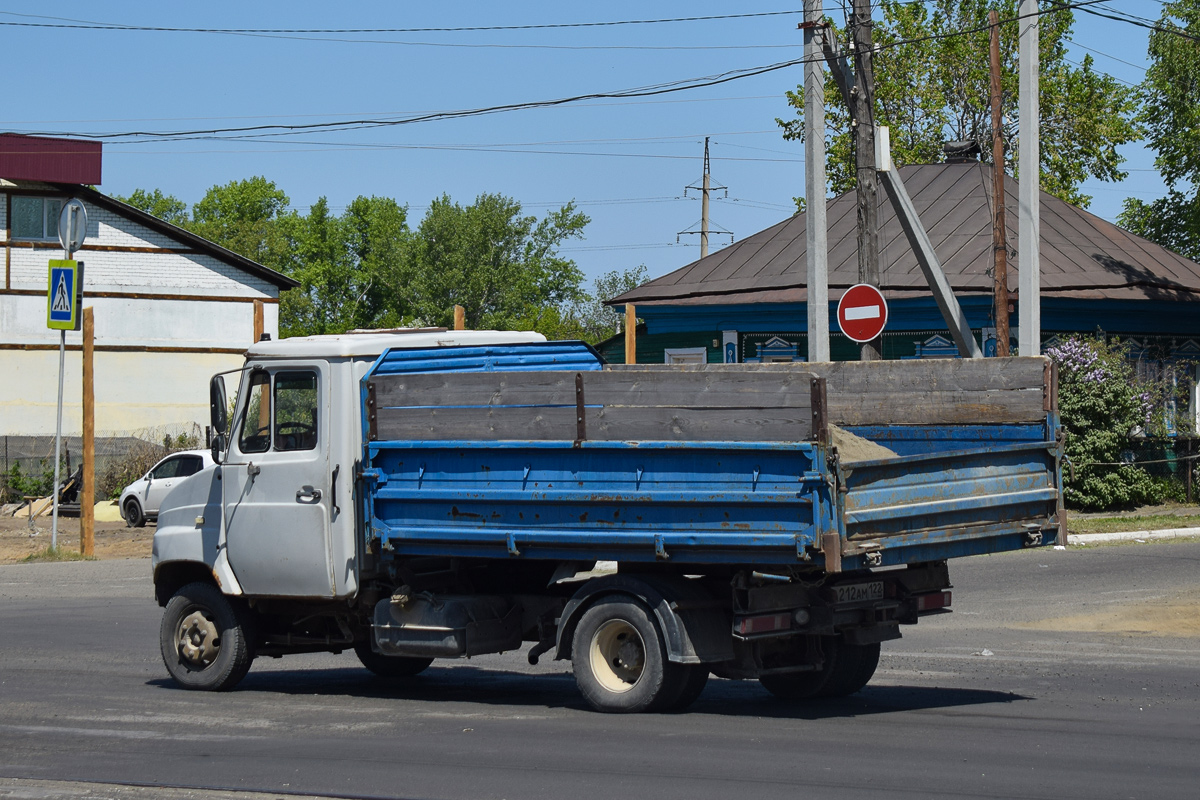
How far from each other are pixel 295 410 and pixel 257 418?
37 cm

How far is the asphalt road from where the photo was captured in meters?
6.79

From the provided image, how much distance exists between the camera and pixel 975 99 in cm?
4941

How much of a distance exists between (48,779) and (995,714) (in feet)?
18.1

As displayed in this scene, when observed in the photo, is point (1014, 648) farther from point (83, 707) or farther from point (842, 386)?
point (83, 707)

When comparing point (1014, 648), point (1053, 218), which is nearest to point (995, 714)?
point (1014, 648)

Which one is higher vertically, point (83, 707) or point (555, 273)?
point (555, 273)

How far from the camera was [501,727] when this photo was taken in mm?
Result: 8469

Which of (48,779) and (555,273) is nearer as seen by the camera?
(48,779)

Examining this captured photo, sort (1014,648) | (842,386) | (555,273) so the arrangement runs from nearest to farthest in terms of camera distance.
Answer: (842,386), (1014,648), (555,273)

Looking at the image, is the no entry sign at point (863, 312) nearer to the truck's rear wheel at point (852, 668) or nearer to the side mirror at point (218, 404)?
the truck's rear wheel at point (852, 668)

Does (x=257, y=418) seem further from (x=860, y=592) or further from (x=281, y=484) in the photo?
Result: (x=860, y=592)

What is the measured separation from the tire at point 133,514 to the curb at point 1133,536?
18.0m

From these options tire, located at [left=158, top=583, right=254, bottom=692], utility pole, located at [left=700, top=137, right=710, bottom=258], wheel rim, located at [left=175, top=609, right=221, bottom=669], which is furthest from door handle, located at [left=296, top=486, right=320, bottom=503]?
utility pole, located at [left=700, top=137, right=710, bottom=258]

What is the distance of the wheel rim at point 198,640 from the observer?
33.4 feet
